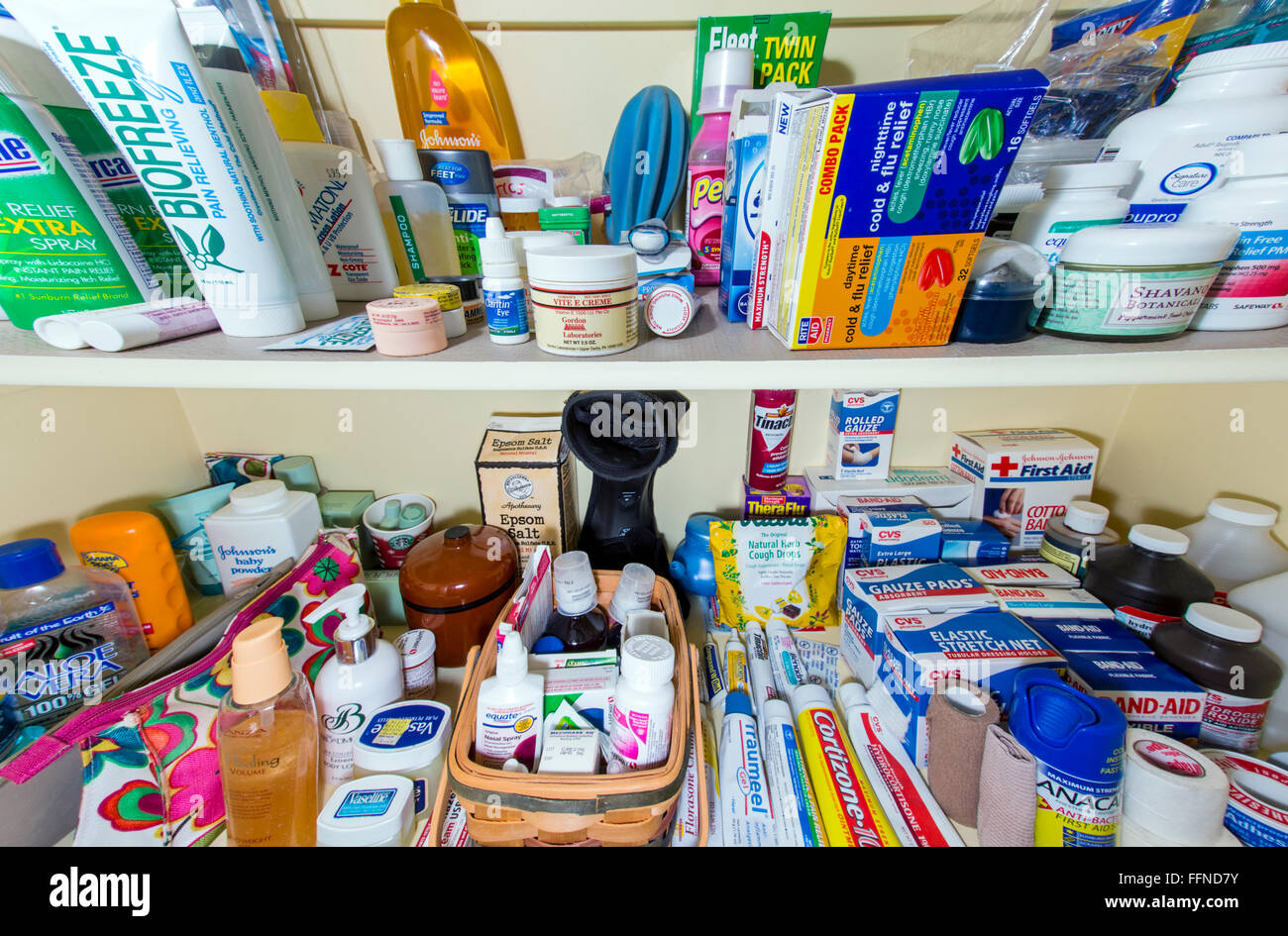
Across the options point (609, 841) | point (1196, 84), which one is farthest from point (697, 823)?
point (1196, 84)

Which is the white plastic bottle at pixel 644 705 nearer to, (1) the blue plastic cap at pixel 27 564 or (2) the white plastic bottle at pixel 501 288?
(2) the white plastic bottle at pixel 501 288

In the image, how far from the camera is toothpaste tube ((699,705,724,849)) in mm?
490

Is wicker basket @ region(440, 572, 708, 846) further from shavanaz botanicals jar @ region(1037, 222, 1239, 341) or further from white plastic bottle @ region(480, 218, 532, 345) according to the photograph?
shavanaz botanicals jar @ region(1037, 222, 1239, 341)

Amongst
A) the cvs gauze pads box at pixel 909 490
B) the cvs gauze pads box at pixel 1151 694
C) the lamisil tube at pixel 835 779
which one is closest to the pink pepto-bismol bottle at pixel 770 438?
the cvs gauze pads box at pixel 909 490

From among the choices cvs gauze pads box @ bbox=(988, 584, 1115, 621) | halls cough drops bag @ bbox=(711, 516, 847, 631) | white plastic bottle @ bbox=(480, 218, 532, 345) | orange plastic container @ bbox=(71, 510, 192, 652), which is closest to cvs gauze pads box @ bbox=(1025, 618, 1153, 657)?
cvs gauze pads box @ bbox=(988, 584, 1115, 621)

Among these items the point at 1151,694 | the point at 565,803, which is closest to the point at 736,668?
the point at 565,803

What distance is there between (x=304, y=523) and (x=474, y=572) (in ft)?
0.81

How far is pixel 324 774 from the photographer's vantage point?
53 cm

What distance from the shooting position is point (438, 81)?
562 mm

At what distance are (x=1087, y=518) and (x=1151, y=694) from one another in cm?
22

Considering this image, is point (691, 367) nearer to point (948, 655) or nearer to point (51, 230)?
point (948, 655)

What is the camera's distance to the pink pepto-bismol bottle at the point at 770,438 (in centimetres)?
67
